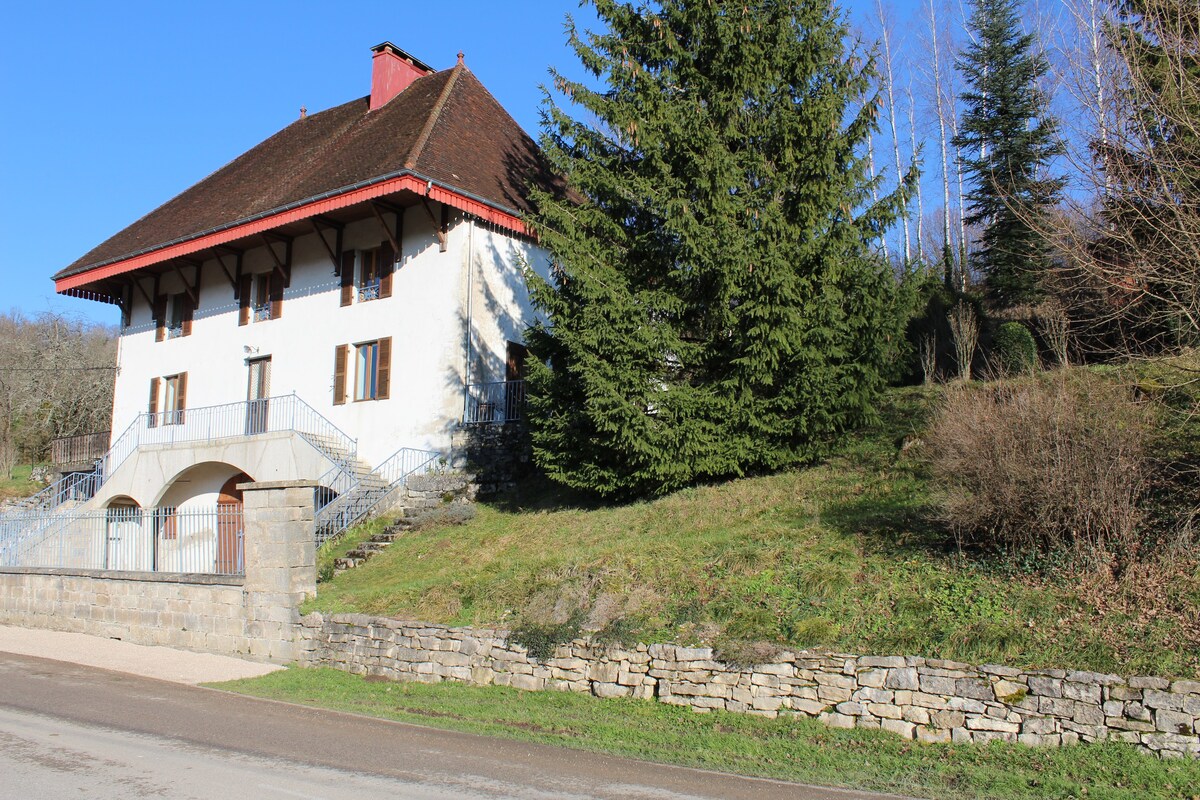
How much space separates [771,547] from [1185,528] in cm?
429

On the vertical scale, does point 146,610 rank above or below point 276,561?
below

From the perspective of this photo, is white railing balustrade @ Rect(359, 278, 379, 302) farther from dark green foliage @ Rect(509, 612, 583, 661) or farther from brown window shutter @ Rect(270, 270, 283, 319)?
dark green foliage @ Rect(509, 612, 583, 661)

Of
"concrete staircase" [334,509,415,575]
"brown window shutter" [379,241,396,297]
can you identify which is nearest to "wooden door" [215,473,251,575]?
"concrete staircase" [334,509,415,575]

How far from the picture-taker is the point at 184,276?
87.8 ft

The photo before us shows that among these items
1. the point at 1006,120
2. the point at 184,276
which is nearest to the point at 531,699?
the point at 184,276

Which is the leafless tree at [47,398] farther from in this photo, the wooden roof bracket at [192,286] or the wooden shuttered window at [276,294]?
the wooden shuttered window at [276,294]

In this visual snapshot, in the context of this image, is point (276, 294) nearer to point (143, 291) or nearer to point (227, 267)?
point (227, 267)

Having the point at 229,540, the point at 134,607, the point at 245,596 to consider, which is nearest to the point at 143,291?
the point at 134,607

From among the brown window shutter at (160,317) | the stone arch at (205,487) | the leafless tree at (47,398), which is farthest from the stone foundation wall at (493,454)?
the leafless tree at (47,398)

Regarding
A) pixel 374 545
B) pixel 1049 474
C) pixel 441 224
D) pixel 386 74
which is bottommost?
pixel 374 545

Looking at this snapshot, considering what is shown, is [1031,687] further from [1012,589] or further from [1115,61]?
[1115,61]

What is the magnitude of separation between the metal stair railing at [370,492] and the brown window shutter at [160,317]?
10.9 meters

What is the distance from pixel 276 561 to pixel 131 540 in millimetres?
7156

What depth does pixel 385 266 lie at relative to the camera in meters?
22.1
